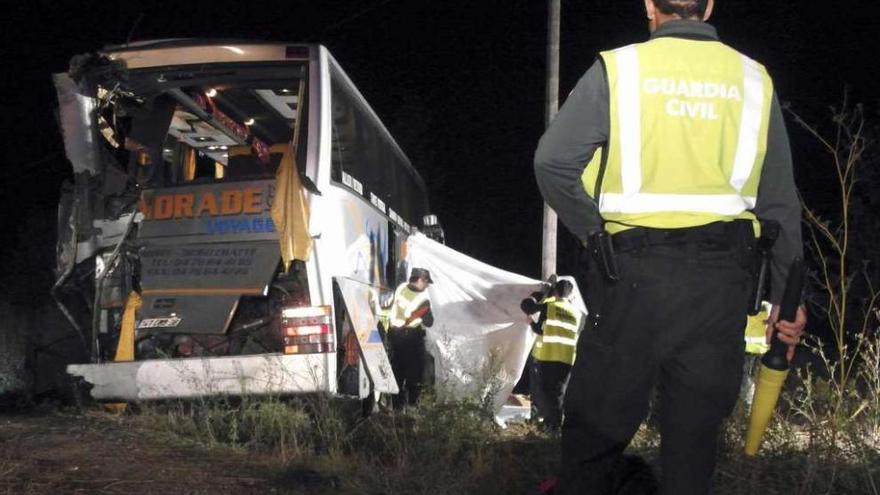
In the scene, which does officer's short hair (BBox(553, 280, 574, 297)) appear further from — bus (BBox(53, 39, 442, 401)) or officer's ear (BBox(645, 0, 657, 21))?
officer's ear (BBox(645, 0, 657, 21))

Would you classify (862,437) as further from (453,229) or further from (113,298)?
(453,229)

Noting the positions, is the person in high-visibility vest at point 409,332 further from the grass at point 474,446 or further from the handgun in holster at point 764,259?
the handgun in holster at point 764,259

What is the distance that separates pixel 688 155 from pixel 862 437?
3076 mm

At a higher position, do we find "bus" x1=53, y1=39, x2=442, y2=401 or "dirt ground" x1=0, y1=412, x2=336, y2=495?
"bus" x1=53, y1=39, x2=442, y2=401

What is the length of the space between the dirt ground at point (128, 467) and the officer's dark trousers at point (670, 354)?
250 centimetres

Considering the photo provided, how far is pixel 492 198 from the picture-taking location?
89.8 feet

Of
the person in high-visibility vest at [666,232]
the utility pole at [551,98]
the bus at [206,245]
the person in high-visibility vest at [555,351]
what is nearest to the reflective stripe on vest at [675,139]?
the person in high-visibility vest at [666,232]

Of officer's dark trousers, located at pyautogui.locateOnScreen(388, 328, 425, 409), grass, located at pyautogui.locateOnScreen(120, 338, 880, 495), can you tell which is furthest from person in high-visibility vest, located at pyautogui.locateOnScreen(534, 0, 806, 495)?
officer's dark trousers, located at pyautogui.locateOnScreen(388, 328, 425, 409)

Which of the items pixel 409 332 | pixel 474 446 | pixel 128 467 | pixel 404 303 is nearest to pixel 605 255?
pixel 474 446

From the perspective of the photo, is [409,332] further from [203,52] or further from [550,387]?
[203,52]

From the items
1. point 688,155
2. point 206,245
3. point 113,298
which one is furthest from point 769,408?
point 113,298

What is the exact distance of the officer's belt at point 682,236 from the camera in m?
2.45

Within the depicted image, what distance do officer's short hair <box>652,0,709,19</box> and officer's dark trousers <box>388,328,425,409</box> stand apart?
8.41 metres

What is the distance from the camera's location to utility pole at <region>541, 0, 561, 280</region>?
1298cm
